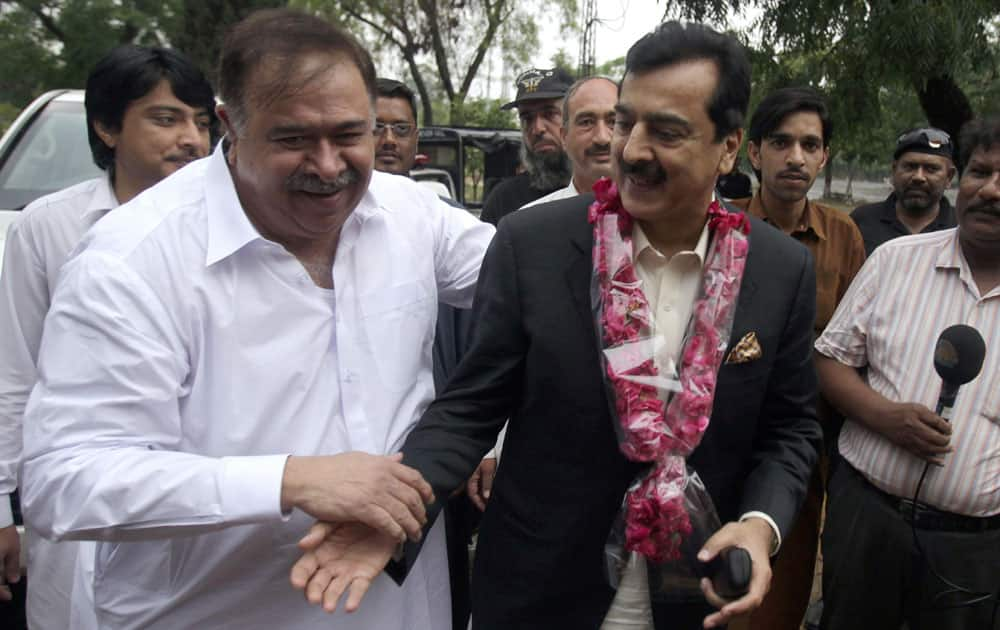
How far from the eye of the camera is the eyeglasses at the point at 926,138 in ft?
15.9

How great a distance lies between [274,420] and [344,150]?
61cm

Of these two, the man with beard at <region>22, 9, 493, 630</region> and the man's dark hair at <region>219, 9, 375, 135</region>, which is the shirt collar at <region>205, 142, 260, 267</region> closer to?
the man with beard at <region>22, 9, 493, 630</region>

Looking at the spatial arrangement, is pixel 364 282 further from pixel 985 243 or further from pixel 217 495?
pixel 985 243

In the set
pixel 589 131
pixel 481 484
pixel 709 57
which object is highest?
pixel 709 57

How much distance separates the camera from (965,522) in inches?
Result: 110

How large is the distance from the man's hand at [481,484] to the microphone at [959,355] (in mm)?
1345

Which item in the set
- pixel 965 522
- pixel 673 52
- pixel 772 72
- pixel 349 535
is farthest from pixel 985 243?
pixel 772 72

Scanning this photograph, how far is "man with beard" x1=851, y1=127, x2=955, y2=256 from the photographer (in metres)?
4.86

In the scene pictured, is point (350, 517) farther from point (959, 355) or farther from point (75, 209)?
point (959, 355)

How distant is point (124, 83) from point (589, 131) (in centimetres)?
178

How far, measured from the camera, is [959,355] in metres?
2.42

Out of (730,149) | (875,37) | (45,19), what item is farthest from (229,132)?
(45,19)

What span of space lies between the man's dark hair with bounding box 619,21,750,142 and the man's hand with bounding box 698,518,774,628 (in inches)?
35.5

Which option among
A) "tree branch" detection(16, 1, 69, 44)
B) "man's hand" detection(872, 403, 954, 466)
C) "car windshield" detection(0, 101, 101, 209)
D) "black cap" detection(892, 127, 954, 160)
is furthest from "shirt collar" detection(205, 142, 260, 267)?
"tree branch" detection(16, 1, 69, 44)
